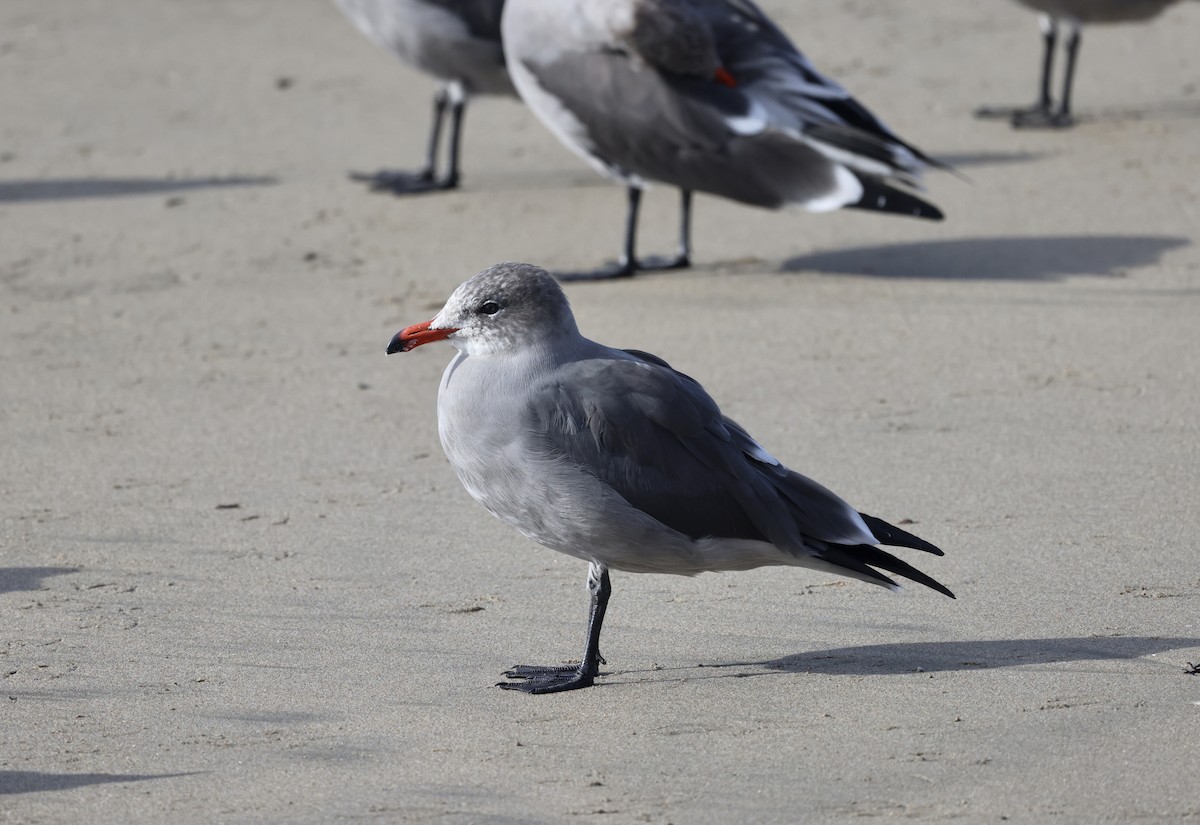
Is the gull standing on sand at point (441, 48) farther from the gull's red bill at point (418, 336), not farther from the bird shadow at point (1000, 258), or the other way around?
the gull's red bill at point (418, 336)

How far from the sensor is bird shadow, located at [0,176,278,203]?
9430 mm

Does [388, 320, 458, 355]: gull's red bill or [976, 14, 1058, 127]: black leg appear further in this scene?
[976, 14, 1058, 127]: black leg

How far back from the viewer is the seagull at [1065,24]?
10117 millimetres

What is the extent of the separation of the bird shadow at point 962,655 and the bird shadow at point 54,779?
134cm

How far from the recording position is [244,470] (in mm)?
5535

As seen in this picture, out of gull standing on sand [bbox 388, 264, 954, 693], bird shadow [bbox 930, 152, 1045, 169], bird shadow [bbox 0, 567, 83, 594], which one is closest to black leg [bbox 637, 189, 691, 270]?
bird shadow [bbox 930, 152, 1045, 169]

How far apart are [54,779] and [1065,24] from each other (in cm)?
863

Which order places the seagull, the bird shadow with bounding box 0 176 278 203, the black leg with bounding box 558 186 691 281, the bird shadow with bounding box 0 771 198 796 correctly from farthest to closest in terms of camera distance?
1. the seagull
2. the bird shadow with bounding box 0 176 278 203
3. the black leg with bounding box 558 186 691 281
4. the bird shadow with bounding box 0 771 198 796

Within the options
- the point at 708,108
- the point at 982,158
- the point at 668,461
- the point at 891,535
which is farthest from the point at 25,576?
the point at 982,158

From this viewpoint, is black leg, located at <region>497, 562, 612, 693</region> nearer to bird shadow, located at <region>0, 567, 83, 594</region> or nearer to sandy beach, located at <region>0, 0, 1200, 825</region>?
sandy beach, located at <region>0, 0, 1200, 825</region>

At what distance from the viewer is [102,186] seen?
9.59 m

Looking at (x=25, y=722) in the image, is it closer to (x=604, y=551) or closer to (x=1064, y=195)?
(x=604, y=551)

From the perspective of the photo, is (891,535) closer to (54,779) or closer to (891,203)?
(54,779)

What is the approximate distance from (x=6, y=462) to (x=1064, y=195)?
5524mm
